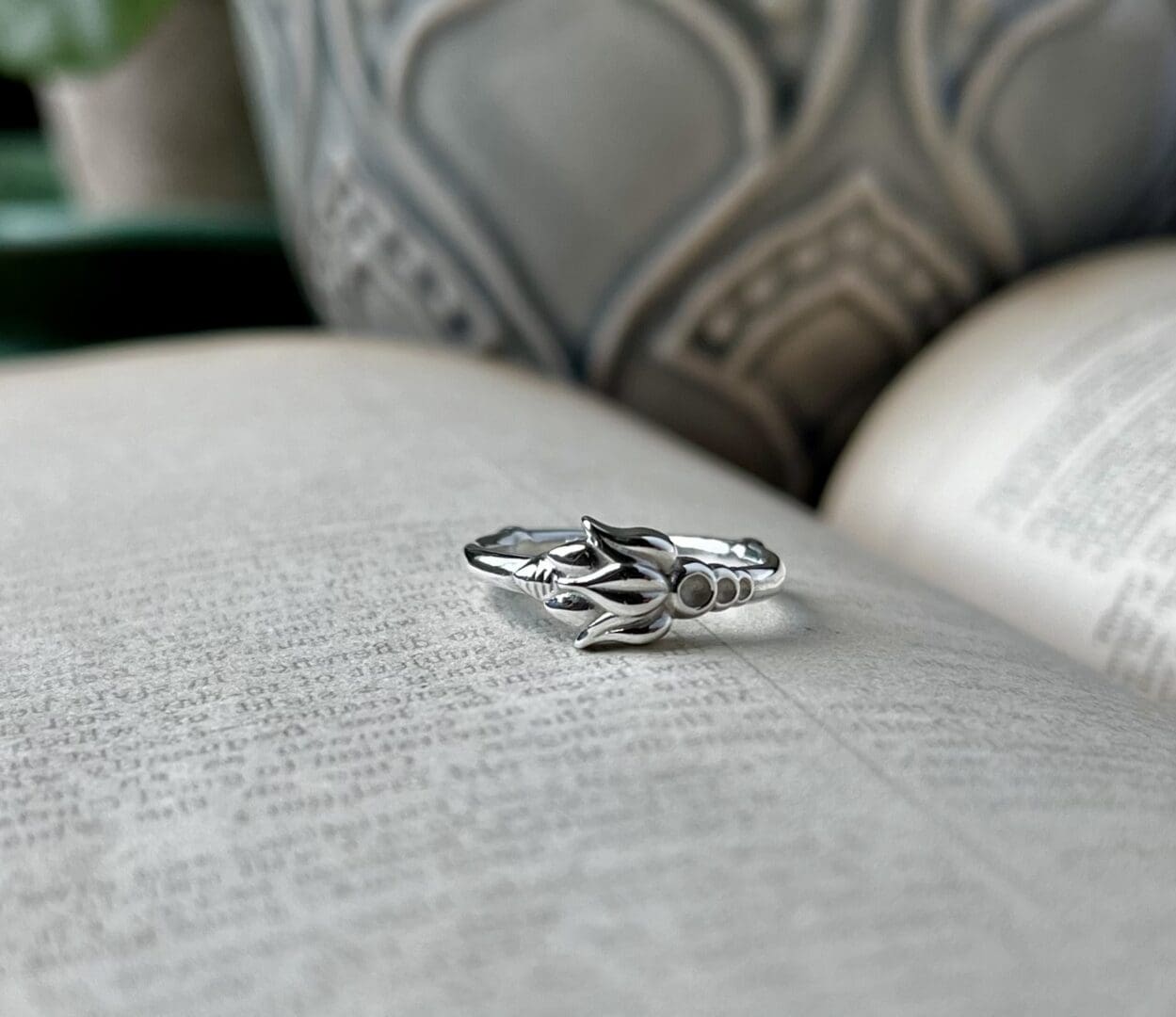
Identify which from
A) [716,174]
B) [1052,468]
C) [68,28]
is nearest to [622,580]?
[1052,468]

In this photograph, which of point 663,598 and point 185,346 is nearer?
point 663,598

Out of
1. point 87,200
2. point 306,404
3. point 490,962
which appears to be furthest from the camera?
point 87,200

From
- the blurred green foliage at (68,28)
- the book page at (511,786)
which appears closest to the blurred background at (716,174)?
the blurred green foliage at (68,28)

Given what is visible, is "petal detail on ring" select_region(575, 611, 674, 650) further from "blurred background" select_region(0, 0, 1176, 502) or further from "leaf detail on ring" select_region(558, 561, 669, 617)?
"blurred background" select_region(0, 0, 1176, 502)

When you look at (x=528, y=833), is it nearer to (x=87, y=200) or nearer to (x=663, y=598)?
(x=663, y=598)

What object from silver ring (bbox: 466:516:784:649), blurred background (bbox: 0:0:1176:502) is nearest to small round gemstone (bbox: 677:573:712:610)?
silver ring (bbox: 466:516:784:649)

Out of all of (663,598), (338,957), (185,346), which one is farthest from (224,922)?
(185,346)
